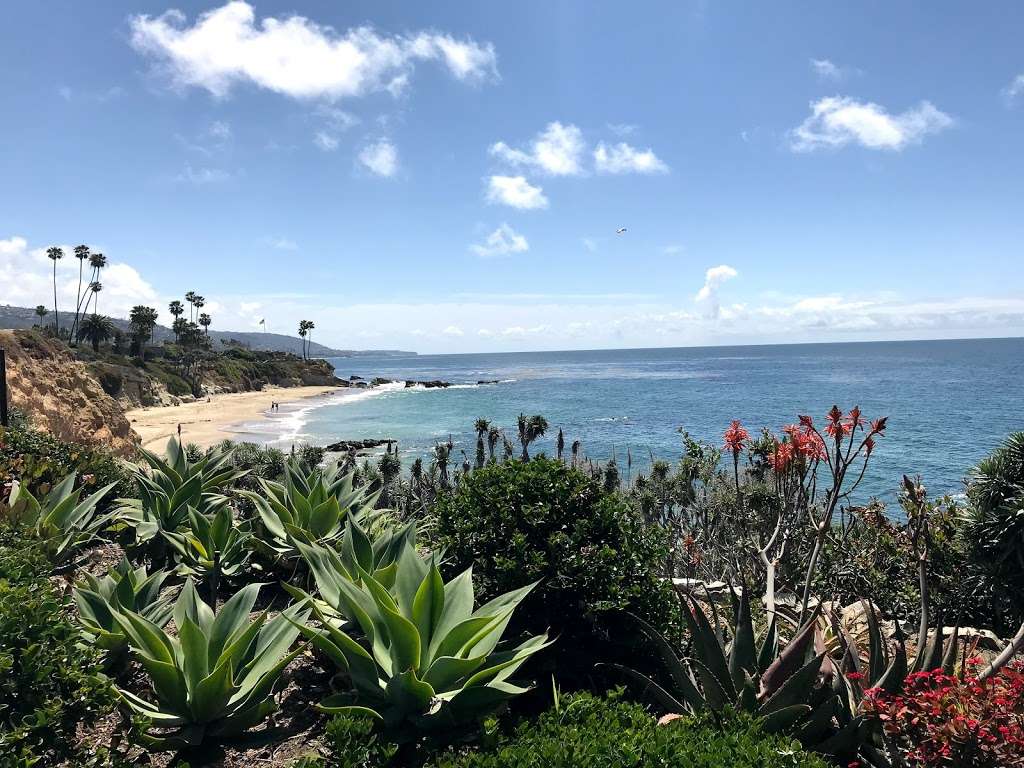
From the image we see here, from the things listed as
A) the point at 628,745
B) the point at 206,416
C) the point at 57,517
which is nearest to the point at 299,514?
the point at 57,517

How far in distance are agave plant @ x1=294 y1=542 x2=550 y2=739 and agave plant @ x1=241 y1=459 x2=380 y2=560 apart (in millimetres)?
1960

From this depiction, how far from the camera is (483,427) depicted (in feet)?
148

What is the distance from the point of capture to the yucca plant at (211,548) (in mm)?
5168

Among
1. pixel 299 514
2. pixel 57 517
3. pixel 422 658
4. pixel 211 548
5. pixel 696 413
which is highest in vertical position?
pixel 57 517

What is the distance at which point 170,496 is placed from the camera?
6289mm

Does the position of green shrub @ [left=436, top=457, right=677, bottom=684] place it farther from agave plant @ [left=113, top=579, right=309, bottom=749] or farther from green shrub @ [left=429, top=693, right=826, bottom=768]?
agave plant @ [left=113, top=579, right=309, bottom=749]

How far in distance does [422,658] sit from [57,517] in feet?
13.6

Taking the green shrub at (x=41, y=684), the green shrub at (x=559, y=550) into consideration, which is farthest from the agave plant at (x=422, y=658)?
the green shrub at (x=41, y=684)

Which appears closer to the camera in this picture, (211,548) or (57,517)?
(211,548)

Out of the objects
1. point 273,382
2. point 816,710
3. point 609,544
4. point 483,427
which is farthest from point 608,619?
point 273,382

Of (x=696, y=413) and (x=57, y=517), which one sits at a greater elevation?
(x=57, y=517)

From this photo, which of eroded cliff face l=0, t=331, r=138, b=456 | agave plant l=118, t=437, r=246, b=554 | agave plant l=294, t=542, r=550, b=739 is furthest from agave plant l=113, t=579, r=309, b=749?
eroded cliff face l=0, t=331, r=138, b=456

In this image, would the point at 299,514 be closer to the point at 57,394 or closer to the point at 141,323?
the point at 57,394

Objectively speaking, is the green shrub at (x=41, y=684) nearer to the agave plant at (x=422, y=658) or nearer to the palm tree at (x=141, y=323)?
the agave plant at (x=422, y=658)
